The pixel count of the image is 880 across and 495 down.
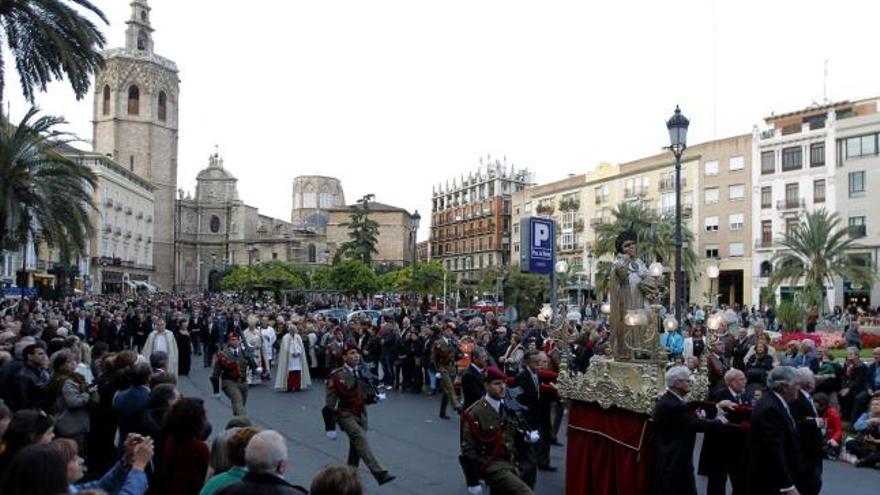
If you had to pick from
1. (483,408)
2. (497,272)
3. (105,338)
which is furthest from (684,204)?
(483,408)

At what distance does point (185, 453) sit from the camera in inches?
210

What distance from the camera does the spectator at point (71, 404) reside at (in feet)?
23.8

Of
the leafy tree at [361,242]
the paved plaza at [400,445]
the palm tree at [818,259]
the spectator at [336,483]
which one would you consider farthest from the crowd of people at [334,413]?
the leafy tree at [361,242]

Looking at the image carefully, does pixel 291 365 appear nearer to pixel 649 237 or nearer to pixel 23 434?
pixel 23 434

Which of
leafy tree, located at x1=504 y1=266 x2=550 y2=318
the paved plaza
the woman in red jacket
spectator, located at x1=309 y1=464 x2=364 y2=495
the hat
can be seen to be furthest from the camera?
leafy tree, located at x1=504 y1=266 x2=550 y2=318

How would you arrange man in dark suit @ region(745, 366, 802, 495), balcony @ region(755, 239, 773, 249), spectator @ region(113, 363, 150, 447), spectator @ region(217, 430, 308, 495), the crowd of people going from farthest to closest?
1. balcony @ region(755, 239, 773, 249)
2. spectator @ region(113, 363, 150, 447)
3. man in dark suit @ region(745, 366, 802, 495)
4. the crowd of people
5. spectator @ region(217, 430, 308, 495)

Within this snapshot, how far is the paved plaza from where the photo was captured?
380 inches

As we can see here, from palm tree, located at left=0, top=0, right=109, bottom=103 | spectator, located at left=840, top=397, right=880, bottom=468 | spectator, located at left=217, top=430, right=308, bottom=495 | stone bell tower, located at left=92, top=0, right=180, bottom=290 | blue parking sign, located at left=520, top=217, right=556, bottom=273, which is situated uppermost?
stone bell tower, located at left=92, top=0, right=180, bottom=290

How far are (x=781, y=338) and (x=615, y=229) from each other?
1092 inches

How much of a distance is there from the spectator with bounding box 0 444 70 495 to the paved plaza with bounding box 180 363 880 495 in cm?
563

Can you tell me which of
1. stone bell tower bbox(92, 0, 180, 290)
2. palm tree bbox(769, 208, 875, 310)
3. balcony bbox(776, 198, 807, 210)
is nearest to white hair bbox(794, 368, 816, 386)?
palm tree bbox(769, 208, 875, 310)

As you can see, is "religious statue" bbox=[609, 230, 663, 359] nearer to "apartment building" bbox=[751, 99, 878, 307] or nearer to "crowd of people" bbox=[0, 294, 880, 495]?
"crowd of people" bbox=[0, 294, 880, 495]

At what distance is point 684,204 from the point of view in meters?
56.8

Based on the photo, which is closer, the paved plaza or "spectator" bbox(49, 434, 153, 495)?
"spectator" bbox(49, 434, 153, 495)
